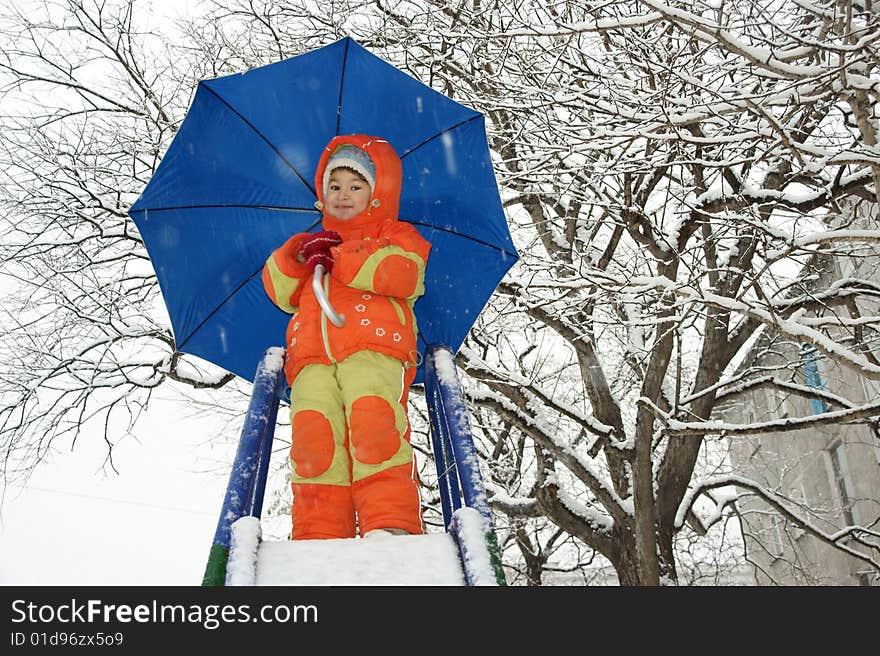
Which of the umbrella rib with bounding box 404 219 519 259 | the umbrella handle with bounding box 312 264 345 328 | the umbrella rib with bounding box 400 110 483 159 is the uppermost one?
the umbrella rib with bounding box 400 110 483 159

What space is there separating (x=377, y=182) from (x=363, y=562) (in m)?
1.79

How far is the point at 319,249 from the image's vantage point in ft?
9.60

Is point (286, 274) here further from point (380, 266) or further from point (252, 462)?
point (252, 462)

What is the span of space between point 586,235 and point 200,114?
16.7ft

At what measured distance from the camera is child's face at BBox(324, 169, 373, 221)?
10.8 ft

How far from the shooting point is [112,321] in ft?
25.8

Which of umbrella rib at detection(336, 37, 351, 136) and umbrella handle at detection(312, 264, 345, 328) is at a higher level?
umbrella rib at detection(336, 37, 351, 136)

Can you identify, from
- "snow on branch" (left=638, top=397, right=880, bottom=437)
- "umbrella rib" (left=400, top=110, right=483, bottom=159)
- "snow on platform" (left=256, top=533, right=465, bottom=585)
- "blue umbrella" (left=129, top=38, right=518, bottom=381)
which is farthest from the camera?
"snow on branch" (left=638, top=397, right=880, bottom=437)

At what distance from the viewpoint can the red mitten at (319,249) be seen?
287 cm

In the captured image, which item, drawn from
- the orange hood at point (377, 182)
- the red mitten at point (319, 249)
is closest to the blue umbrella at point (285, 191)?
the orange hood at point (377, 182)

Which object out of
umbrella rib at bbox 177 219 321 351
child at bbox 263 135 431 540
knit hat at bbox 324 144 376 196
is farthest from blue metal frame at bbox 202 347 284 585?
knit hat at bbox 324 144 376 196

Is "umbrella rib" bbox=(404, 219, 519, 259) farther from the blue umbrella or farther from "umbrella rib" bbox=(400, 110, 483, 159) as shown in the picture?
"umbrella rib" bbox=(400, 110, 483, 159)

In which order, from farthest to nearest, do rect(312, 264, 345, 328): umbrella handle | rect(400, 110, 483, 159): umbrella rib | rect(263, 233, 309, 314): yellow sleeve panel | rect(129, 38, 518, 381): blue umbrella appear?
1. rect(400, 110, 483, 159): umbrella rib
2. rect(129, 38, 518, 381): blue umbrella
3. rect(263, 233, 309, 314): yellow sleeve panel
4. rect(312, 264, 345, 328): umbrella handle

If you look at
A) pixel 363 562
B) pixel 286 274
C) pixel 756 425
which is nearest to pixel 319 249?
pixel 286 274
